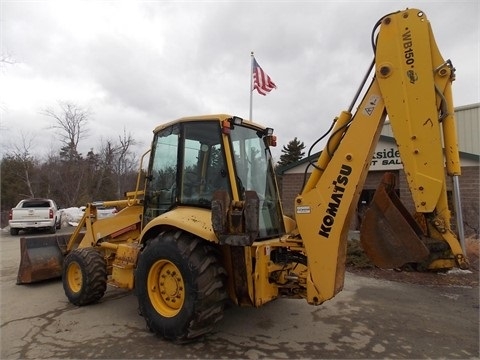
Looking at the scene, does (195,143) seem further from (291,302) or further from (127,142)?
(127,142)

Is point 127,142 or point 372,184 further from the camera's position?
point 127,142

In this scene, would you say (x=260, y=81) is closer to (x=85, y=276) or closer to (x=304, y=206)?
(x=85, y=276)

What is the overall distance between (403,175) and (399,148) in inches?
392

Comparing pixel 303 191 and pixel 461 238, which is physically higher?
pixel 303 191

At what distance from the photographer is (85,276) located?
17.8ft

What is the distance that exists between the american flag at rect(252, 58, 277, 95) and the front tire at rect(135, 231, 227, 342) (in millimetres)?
10206

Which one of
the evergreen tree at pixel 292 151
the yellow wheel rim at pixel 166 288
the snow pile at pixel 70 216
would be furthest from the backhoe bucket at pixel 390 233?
the evergreen tree at pixel 292 151

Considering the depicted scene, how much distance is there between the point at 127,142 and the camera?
1470 inches

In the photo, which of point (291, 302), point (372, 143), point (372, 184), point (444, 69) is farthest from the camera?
point (372, 184)

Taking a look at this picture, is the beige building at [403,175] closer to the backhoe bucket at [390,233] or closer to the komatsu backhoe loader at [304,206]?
the komatsu backhoe loader at [304,206]

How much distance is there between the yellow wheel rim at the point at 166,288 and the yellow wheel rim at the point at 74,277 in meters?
1.91

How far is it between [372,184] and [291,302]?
9369 mm

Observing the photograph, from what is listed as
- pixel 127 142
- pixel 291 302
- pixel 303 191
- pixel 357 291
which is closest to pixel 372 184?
pixel 357 291

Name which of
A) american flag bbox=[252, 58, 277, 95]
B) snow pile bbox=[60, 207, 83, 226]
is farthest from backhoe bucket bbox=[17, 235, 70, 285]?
snow pile bbox=[60, 207, 83, 226]
